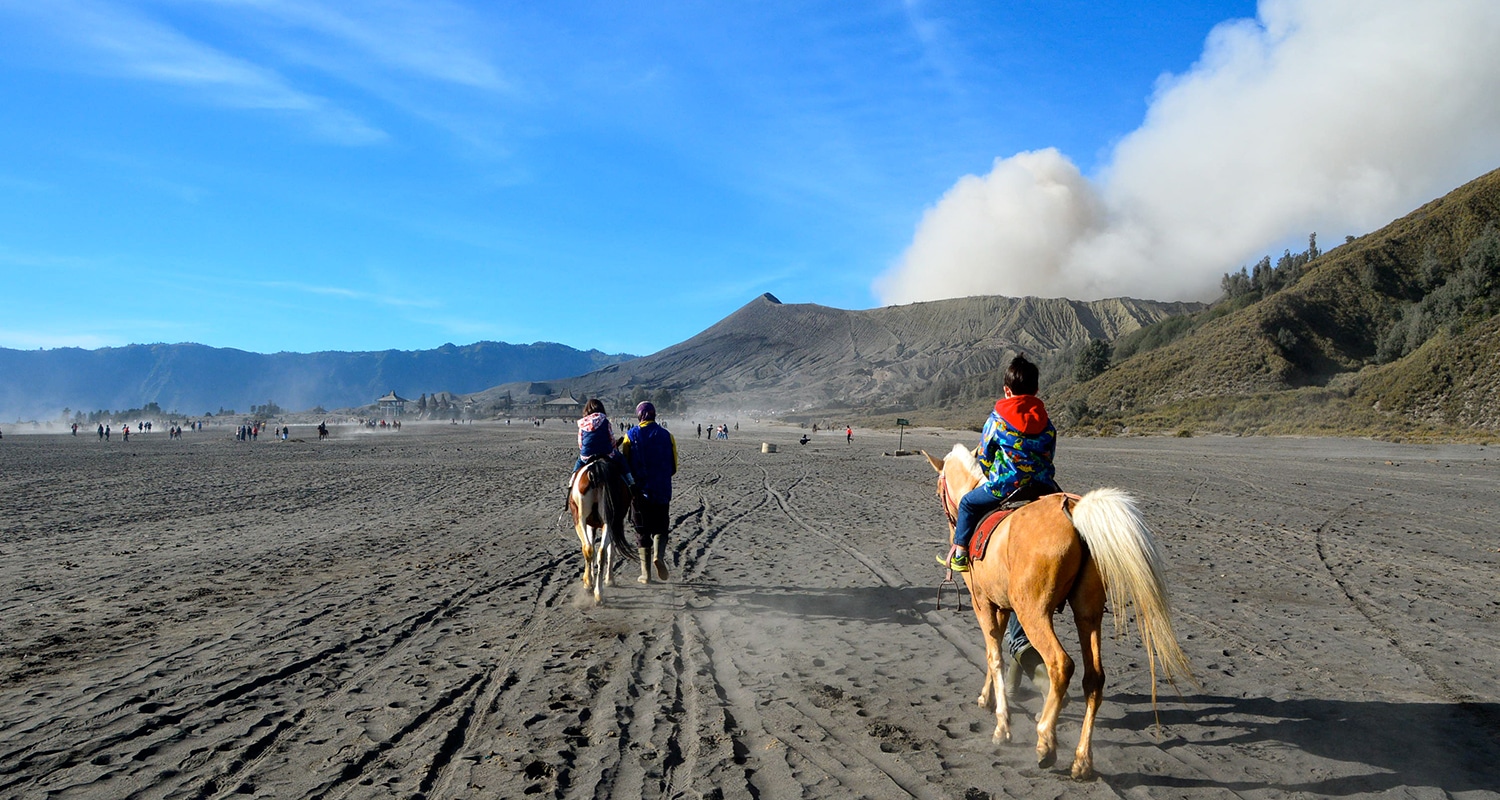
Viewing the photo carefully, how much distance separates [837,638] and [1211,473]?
24100 millimetres

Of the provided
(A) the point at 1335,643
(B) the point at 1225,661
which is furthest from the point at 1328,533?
(B) the point at 1225,661

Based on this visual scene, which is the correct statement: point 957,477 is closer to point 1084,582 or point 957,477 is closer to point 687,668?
point 1084,582

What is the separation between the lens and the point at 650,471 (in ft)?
30.8

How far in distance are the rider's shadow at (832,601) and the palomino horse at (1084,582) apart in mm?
3505

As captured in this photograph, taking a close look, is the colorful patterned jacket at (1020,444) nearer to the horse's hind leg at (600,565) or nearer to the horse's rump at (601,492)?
the horse's rump at (601,492)

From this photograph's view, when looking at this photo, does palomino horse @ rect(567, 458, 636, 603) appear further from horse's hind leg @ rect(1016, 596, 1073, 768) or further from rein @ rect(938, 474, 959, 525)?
horse's hind leg @ rect(1016, 596, 1073, 768)

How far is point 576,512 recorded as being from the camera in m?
9.35

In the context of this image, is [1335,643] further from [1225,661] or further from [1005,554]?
[1005,554]

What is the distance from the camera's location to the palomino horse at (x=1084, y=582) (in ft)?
13.7

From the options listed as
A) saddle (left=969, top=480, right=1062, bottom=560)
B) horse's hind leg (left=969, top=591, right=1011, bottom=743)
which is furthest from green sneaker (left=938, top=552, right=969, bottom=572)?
horse's hind leg (left=969, top=591, right=1011, bottom=743)

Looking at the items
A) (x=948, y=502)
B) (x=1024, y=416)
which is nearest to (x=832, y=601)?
(x=948, y=502)

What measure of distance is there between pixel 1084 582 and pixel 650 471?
596cm

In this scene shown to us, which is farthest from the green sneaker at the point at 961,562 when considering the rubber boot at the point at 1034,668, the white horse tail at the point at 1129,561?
the white horse tail at the point at 1129,561

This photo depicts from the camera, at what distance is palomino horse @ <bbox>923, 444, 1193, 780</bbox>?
13.7 feet
